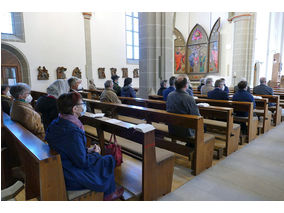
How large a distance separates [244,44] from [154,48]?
562 centimetres

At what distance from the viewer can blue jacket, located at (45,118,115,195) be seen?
5.64 feet

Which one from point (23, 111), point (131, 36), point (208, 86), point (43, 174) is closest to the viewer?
point (43, 174)

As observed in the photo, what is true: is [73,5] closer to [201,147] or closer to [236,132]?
[201,147]

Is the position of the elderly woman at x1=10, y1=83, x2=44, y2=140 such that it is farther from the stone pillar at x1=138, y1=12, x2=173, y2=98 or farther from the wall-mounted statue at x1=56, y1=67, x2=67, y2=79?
the wall-mounted statue at x1=56, y1=67, x2=67, y2=79

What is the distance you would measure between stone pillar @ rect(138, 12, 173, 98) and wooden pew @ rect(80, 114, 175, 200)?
4897mm

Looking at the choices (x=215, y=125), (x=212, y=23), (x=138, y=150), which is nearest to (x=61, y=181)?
(x=138, y=150)

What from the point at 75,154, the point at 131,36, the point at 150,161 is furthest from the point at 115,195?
the point at 131,36

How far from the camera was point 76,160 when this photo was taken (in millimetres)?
1742

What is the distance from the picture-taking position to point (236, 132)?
3842mm

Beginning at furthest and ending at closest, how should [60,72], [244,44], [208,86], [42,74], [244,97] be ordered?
[60,72], [244,44], [42,74], [208,86], [244,97]

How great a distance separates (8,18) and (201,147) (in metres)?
10.3

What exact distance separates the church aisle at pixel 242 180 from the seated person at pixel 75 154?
91cm

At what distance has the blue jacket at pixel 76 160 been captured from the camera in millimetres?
1719

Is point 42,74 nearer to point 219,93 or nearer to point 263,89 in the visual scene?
point 219,93
